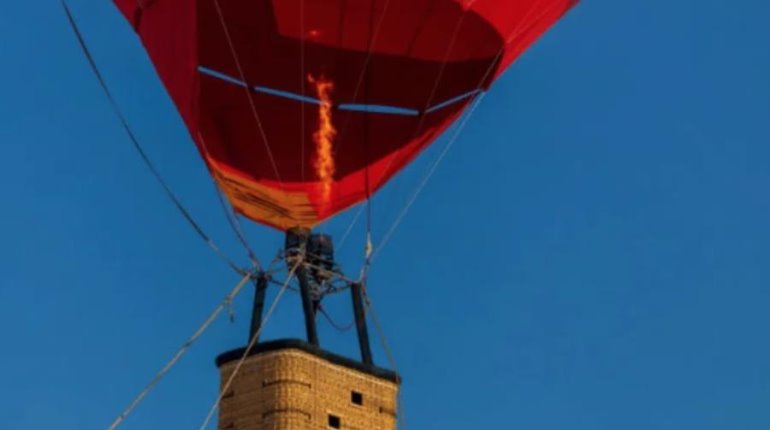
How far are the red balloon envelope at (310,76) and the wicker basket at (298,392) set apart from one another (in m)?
2.61

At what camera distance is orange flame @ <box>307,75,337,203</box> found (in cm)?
2455

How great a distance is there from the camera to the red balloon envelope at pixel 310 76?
23844 millimetres

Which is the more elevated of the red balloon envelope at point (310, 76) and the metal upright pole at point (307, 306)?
the red balloon envelope at point (310, 76)

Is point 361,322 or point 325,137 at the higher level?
point 325,137

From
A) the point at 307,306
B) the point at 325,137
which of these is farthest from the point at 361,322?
the point at 325,137

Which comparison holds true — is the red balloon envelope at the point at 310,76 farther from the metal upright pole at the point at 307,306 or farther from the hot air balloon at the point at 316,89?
the metal upright pole at the point at 307,306

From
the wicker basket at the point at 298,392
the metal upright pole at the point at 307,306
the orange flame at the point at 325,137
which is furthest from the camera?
the orange flame at the point at 325,137

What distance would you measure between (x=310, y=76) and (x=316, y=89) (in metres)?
0.23

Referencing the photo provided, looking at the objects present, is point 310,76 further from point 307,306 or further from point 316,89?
point 307,306

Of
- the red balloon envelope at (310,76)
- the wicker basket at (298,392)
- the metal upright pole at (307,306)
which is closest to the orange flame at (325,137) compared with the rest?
the red balloon envelope at (310,76)

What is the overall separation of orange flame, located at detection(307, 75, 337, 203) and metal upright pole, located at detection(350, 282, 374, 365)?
4.63 feet

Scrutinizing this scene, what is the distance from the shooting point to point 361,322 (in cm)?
2422

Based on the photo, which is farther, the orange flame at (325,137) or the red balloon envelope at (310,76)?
the orange flame at (325,137)

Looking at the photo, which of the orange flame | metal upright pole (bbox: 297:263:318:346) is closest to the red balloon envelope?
the orange flame
